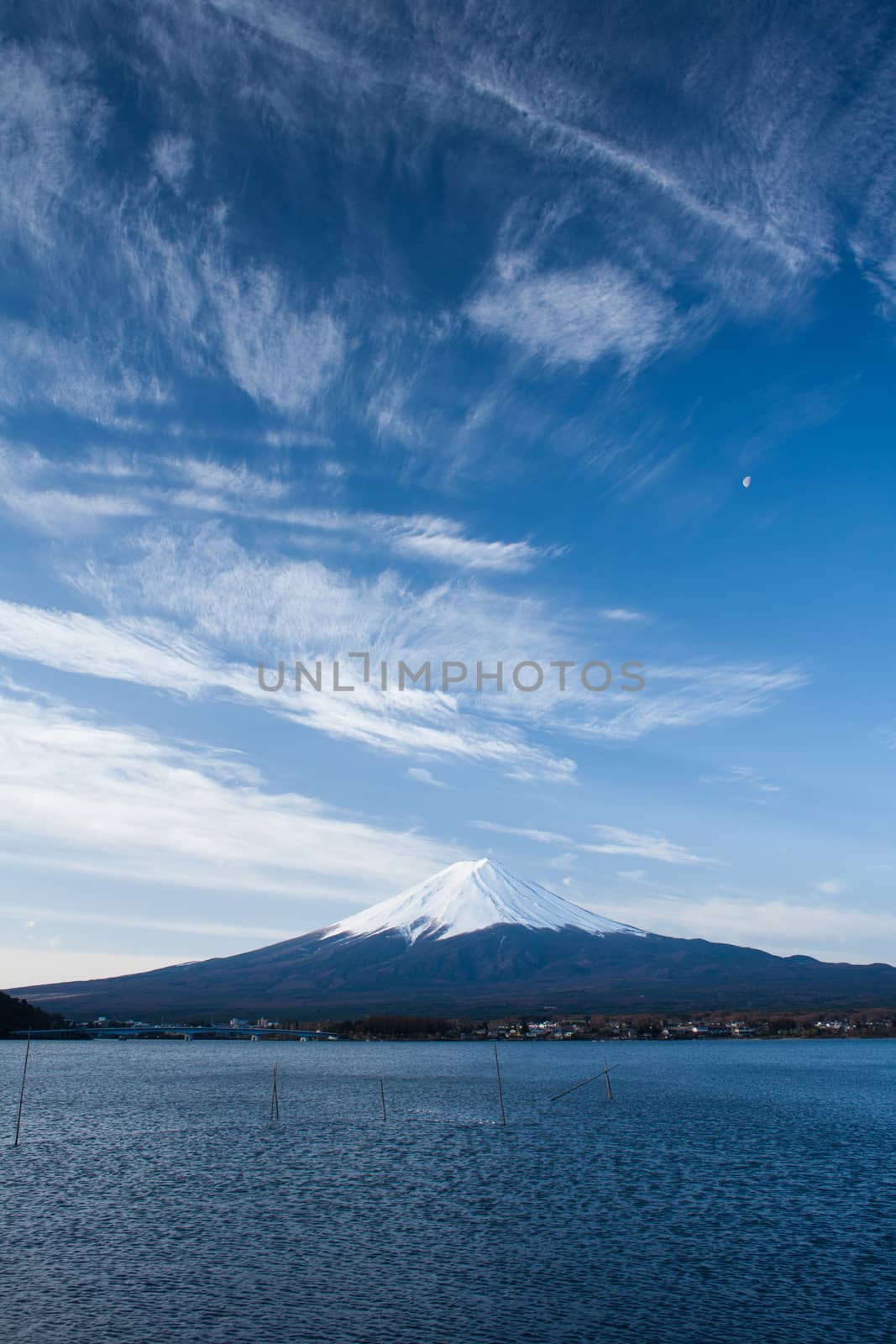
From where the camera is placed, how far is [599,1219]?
35438 mm

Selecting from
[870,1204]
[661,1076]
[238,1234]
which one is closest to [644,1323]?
[238,1234]

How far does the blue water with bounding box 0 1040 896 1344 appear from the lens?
2453 centimetres

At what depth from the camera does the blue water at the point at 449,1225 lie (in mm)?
24531

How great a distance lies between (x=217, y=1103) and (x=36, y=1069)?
2605 inches

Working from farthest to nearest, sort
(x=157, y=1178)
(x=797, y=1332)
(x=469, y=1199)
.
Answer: (x=157, y=1178) < (x=469, y=1199) < (x=797, y=1332)

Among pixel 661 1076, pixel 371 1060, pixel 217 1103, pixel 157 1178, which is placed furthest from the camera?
pixel 371 1060

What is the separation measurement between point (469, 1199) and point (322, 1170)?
35.0 feet

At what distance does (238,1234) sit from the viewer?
32.9m

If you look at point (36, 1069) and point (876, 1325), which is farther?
point (36, 1069)

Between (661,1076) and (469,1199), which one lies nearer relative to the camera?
(469,1199)

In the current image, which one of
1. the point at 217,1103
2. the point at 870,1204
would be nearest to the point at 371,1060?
the point at 217,1103

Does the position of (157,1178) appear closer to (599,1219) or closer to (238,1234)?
(238,1234)

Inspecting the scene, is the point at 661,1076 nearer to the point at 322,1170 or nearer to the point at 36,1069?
the point at 322,1170

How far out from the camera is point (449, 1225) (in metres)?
34.4
